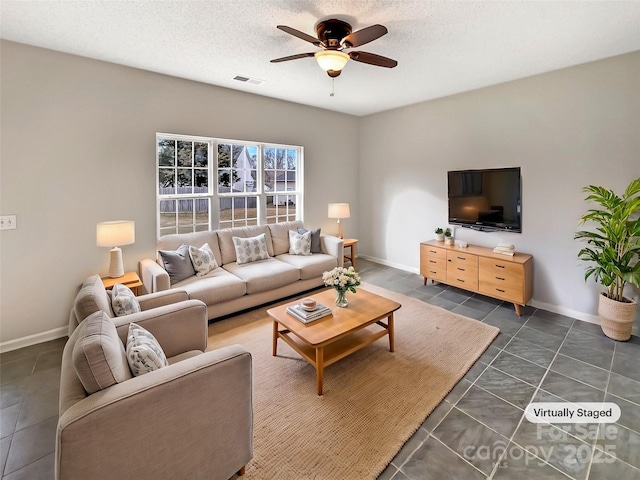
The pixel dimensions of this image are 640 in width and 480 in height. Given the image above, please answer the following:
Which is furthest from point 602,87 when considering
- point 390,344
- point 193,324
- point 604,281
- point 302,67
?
point 193,324

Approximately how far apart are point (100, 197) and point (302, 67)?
2665 mm

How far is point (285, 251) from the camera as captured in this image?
15.1 feet

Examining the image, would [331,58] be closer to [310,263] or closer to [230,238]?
[310,263]

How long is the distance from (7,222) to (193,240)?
167 cm

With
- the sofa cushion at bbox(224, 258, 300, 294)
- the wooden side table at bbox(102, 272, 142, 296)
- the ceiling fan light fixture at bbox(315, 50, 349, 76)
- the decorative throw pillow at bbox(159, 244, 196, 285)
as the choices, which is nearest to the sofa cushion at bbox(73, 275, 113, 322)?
the wooden side table at bbox(102, 272, 142, 296)

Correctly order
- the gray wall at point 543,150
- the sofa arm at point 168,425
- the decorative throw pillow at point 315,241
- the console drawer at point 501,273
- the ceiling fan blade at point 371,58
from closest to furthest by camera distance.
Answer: the sofa arm at point 168,425 < the ceiling fan blade at point 371,58 < the gray wall at point 543,150 < the console drawer at point 501,273 < the decorative throw pillow at point 315,241

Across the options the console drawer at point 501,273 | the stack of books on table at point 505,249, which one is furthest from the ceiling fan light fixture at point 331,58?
the stack of books on table at point 505,249

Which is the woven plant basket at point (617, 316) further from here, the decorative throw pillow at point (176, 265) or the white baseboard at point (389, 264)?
the decorative throw pillow at point (176, 265)

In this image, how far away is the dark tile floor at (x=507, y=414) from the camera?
1651mm

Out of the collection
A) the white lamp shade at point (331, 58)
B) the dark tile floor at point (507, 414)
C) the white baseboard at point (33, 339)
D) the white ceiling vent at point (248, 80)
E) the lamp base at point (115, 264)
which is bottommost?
the dark tile floor at point (507, 414)

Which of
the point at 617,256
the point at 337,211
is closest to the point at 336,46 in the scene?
the point at 337,211

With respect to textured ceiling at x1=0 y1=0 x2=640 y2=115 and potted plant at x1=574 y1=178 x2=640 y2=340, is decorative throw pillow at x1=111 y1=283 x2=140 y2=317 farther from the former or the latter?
potted plant at x1=574 y1=178 x2=640 y2=340

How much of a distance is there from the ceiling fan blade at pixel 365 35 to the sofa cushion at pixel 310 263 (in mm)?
2596

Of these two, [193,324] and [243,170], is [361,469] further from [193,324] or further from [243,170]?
[243,170]
